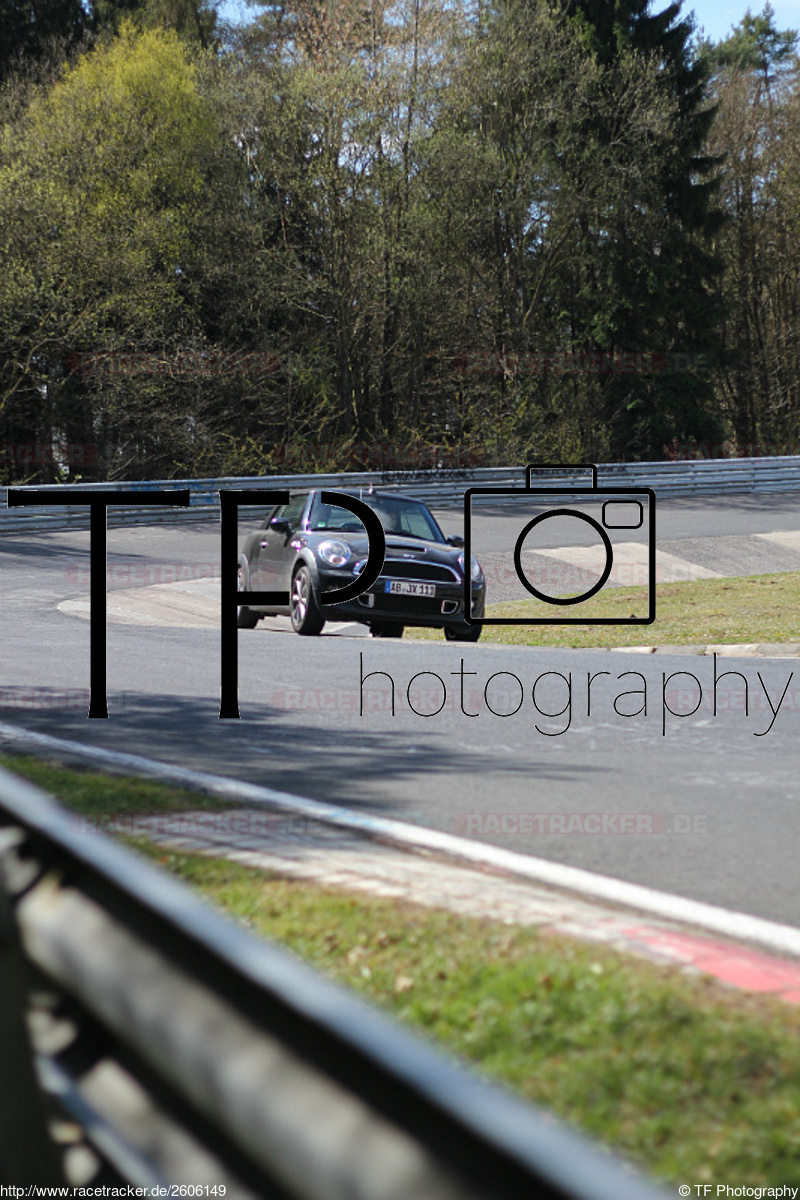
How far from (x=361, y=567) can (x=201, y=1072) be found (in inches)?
499

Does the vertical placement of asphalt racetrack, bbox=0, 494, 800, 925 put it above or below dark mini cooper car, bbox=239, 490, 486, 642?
below

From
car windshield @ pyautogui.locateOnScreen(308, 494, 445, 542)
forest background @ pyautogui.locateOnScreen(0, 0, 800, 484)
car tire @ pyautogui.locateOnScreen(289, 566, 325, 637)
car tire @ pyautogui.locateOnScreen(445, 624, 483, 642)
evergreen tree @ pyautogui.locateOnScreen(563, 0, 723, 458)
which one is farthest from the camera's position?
evergreen tree @ pyautogui.locateOnScreen(563, 0, 723, 458)

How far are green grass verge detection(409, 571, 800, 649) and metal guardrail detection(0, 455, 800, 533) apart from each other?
821 cm

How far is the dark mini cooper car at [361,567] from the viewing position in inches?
555

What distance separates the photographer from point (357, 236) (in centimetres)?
3644

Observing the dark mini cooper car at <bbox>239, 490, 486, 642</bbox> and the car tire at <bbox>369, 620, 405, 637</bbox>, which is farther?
the car tire at <bbox>369, 620, 405, 637</bbox>

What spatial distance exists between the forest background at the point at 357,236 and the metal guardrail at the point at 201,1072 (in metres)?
31.8

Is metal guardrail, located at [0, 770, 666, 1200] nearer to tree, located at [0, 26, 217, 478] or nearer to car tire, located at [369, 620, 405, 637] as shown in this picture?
car tire, located at [369, 620, 405, 637]

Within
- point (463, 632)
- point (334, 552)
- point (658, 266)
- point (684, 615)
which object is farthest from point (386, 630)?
point (658, 266)

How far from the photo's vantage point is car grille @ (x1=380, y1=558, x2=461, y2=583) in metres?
14.1

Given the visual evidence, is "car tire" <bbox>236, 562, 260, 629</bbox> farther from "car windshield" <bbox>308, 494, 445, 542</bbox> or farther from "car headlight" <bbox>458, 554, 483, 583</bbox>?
"car headlight" <bbox>458, 554, 483, 583</bbox>

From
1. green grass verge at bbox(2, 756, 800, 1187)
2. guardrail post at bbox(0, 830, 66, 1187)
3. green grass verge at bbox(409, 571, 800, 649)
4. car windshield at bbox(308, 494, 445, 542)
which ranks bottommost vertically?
green grass verge at bbox(409, 571, 800, 649)

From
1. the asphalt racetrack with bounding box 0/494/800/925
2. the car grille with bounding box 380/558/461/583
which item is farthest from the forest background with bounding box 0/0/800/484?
the car grille with bounding box 380/558/461/583

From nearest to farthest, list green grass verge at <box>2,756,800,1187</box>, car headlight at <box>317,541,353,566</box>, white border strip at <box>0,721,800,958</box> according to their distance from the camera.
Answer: green grass verge at <box>2,756,800,1187</box>
white border strip at <box>0,721,800,958</box>
car headlight at <box>317,541,353,566</box>
